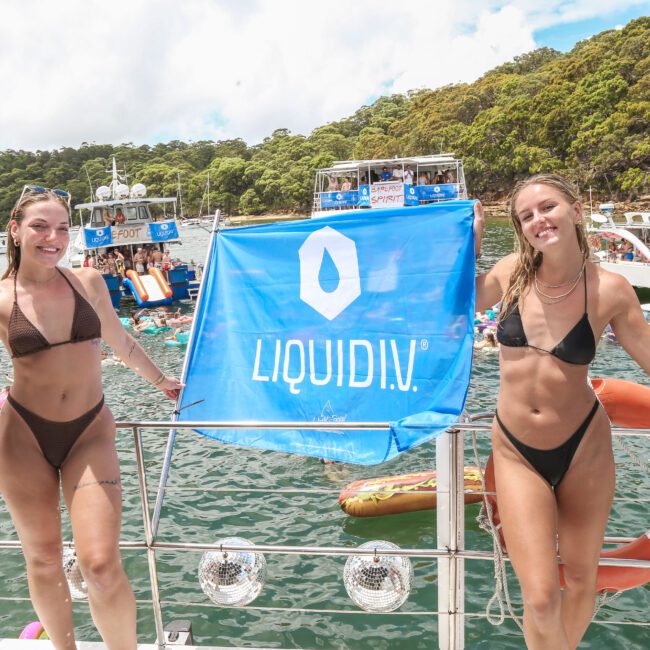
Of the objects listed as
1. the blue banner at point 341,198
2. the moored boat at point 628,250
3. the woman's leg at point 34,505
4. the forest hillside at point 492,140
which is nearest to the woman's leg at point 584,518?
the woman's leg at point 34,505

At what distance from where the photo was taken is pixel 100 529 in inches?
106

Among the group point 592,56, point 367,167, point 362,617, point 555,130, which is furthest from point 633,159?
point 362,617

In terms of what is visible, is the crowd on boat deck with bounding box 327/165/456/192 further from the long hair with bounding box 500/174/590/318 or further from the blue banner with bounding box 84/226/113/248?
the long hair with bounding box 500/174/590/318

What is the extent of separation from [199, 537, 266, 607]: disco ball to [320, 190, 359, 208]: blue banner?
114 ft

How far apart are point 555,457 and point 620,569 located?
2.98 ft

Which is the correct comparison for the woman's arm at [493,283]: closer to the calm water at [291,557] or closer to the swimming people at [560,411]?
the swimming people at [560,411]

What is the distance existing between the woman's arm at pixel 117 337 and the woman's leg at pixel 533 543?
74.8 inches

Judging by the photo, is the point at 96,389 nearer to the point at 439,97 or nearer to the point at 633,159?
the point at 633,159

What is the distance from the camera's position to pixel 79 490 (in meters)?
2.77

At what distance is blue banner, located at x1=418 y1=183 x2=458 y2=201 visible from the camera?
120 feet

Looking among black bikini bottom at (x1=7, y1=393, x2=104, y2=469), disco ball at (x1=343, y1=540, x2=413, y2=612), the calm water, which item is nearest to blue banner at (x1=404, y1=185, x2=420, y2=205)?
the calm water

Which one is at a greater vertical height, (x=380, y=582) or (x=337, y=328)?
(x=337, y=328)

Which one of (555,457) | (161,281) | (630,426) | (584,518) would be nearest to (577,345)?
(555,457)

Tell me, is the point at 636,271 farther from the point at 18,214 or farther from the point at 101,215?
the point at 101,215
